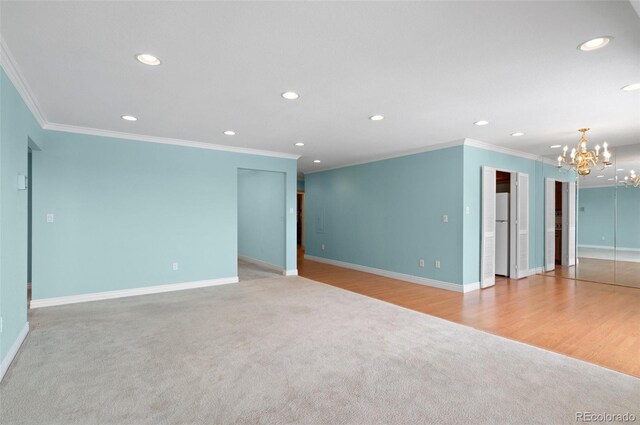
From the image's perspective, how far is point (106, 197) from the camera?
15.9ft

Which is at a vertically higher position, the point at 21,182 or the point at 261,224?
the point at 21,182

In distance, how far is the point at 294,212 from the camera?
21.8ft

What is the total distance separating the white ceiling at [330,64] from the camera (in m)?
1.96

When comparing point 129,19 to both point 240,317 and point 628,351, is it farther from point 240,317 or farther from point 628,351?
point 628,351

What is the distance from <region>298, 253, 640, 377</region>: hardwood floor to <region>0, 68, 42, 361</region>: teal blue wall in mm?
4054

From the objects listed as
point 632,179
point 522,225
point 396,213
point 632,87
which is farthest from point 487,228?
point 632,87

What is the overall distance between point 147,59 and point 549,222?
7660mm

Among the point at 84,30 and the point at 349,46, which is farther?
the point at 349,46

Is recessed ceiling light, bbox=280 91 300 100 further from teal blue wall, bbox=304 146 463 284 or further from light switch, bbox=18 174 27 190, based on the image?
teal blue wall, bbox=304 146 463 284

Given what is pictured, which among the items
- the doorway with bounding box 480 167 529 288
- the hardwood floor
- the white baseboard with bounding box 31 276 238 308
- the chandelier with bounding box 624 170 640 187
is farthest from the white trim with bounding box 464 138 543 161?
the white baseboard with bounding box 31 276 238 308

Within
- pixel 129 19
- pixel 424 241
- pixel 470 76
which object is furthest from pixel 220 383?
pixel 424 241

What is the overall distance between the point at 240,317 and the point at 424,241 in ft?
11.4

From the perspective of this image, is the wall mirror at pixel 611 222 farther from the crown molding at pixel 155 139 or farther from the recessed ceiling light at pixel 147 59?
the recessed ceiling light at pixel 147 59

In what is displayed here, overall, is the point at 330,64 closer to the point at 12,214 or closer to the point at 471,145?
the point at 12,214
